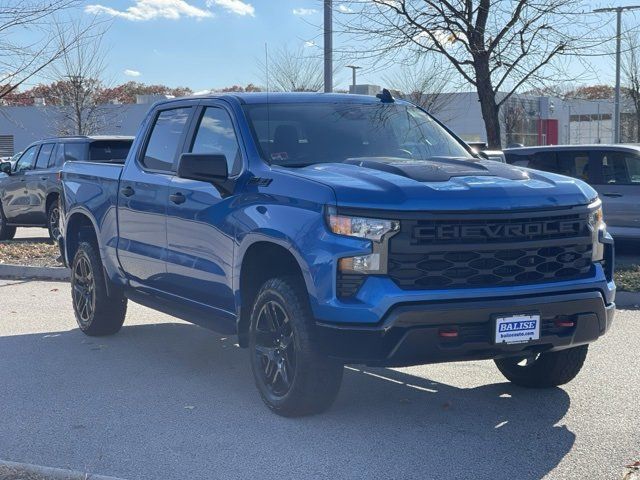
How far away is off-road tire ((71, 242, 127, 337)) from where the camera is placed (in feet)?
26.7

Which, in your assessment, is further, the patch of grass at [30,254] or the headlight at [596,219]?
the patch of grass at [30,254]

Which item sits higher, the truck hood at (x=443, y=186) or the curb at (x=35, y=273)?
the truck hood at (x=443, y=186)

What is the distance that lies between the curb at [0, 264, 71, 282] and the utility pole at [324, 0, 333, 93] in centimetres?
498

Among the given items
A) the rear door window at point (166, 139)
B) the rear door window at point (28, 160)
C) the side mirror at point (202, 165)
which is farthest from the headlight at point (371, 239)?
the rear door window at point (28, 160)

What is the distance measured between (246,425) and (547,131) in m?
54.1

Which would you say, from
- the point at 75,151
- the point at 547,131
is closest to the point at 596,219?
the point at 75,151

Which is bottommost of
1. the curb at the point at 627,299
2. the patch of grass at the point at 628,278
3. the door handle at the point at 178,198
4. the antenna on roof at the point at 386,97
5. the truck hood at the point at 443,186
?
the curb at the point at 627,299

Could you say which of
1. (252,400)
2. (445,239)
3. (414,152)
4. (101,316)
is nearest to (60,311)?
(101,316)

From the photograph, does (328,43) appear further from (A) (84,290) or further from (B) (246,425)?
(B) (246,425)

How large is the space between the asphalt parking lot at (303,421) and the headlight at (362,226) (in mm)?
1210

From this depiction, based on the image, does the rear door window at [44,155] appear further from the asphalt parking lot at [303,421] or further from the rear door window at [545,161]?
the asphalt parking lot at [303,421]

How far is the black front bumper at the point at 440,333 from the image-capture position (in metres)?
4.84

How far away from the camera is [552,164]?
13836mm

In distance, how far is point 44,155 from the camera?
638 inches
